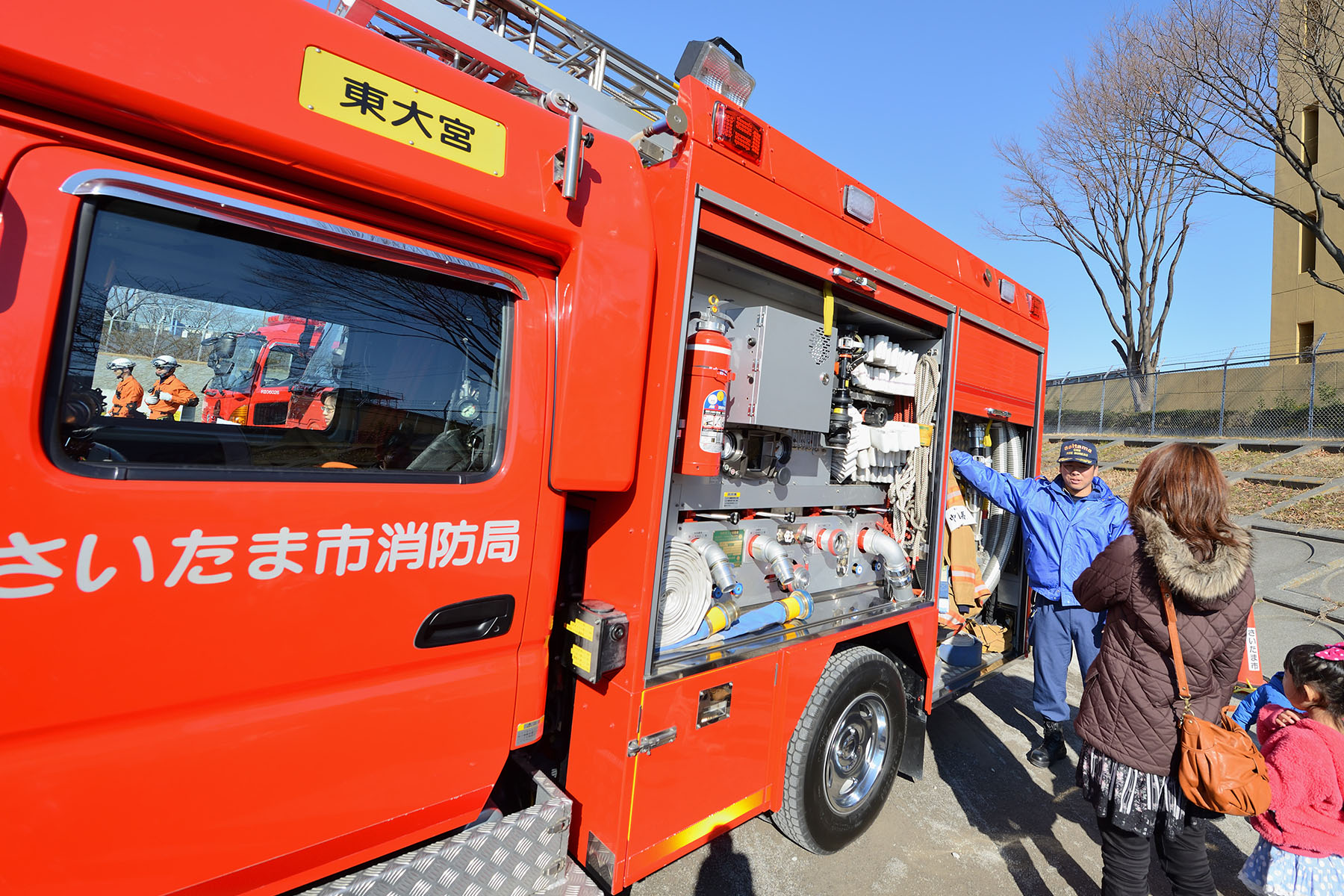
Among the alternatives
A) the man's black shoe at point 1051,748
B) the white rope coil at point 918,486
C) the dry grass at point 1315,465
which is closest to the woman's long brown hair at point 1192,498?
the white rope coil at point 918,486

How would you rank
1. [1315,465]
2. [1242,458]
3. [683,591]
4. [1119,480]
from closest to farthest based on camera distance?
[683,591] < [1315,465] < [1242,458] < [1119,480]

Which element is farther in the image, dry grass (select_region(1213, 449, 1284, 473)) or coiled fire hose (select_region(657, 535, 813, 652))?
dry grass (select_region(1213, 449, 1284, 473))

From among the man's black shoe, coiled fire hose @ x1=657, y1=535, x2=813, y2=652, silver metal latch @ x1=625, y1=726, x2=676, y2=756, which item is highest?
coiled fire hose @ x1=657, y1=535, x2=813, y2=652

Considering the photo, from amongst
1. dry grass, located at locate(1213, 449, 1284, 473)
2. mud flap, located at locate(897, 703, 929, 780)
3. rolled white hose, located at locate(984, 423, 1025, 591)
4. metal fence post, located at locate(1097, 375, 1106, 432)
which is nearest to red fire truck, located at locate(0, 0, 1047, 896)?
mud flap, located at locate(897, 703, 929, 780)

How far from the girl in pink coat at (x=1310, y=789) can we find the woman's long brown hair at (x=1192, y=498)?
0.54 m

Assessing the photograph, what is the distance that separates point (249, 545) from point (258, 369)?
Result: 1.34 ft

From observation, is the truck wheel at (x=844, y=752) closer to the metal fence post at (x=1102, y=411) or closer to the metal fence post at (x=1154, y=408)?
the metal fence post at (x=1154, y=408)

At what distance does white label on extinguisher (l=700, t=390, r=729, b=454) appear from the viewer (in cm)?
213

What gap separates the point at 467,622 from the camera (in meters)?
1.67

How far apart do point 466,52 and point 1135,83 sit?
13.5 m

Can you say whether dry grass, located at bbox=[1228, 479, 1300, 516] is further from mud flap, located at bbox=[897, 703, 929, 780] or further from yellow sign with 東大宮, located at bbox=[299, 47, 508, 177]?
yellow sign with 東大宮, located at bbox=[299, 47, 508, 177]

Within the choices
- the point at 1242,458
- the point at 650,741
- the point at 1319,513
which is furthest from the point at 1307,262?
the point at 650,741

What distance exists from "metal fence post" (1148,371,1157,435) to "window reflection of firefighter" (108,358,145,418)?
60.2ft

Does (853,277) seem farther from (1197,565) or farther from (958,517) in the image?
(958,517)
